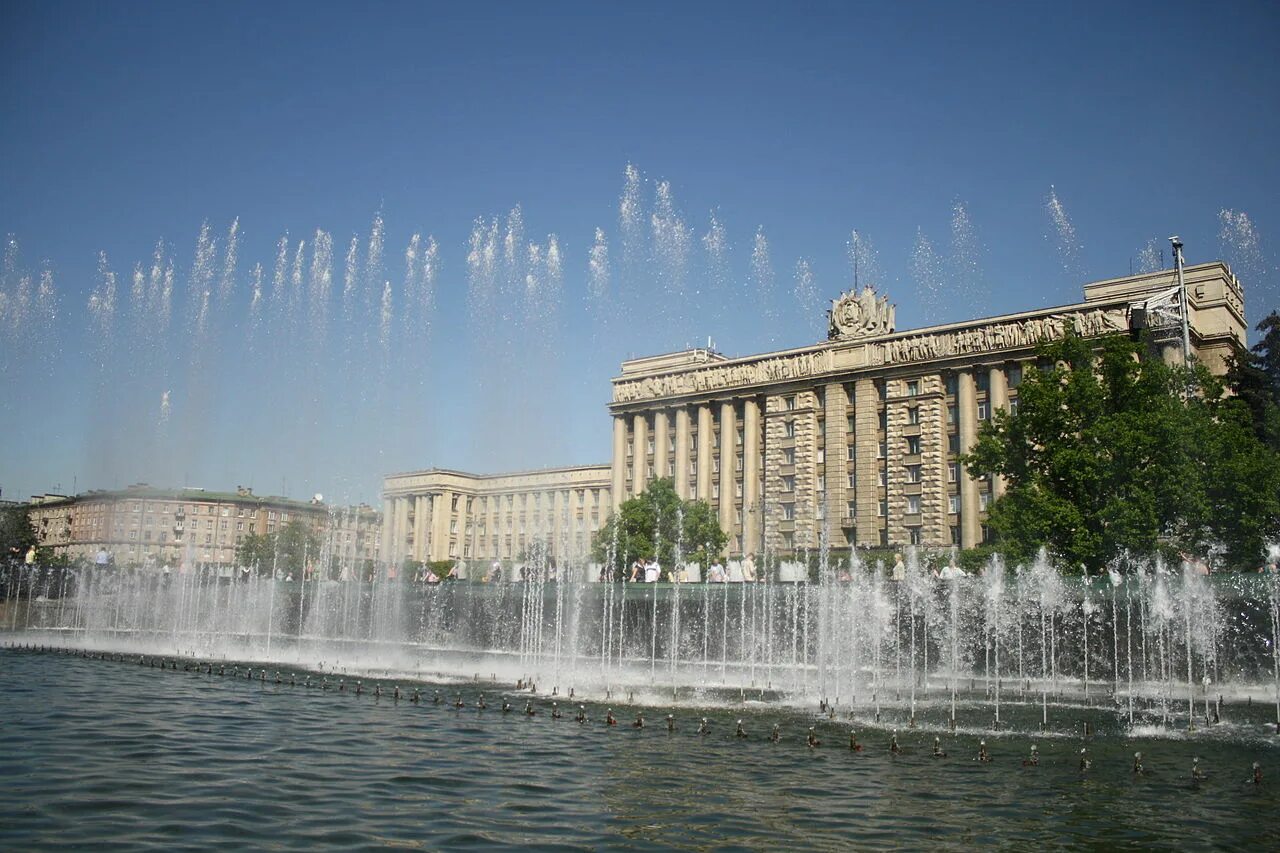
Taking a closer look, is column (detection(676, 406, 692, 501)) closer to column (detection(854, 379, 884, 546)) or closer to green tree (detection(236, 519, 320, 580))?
column (detection(854, 379, 884, 546))

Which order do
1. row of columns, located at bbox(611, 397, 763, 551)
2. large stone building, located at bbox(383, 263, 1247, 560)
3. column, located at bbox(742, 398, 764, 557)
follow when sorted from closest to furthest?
large stone building, located at bbox(383, 263, 1247, 560) < column, located at bbox(742, 398, 764, 557) < row of columns, located at bbox(611, 397, 763, 551)

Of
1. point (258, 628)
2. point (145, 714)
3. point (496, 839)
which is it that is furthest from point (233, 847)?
point (258, 628)

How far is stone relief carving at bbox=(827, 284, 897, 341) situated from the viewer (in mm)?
82312

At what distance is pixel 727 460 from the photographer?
87000 mm

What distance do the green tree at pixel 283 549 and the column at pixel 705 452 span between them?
37070mm

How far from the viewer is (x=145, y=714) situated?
772 inches

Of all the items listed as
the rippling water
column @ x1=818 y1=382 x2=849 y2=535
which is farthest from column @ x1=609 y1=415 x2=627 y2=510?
the rippling water

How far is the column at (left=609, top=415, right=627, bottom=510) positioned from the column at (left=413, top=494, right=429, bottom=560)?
36.3 m

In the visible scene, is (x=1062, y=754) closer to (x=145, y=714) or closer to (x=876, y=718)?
(x=876, y=718)

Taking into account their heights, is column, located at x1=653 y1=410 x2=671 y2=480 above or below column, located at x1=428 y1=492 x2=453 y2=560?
above

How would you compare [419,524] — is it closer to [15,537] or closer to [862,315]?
[15,537]

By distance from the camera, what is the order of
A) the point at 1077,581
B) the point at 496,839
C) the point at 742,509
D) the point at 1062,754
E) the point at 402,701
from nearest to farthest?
the point at 496,839 < the point at 1062,754 < the point at 402,701 < the point at 1077,581 < the point at 742,509

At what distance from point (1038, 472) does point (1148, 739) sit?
1038 inches

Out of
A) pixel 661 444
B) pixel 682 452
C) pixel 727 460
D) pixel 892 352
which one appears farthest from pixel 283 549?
pixel 892 352
